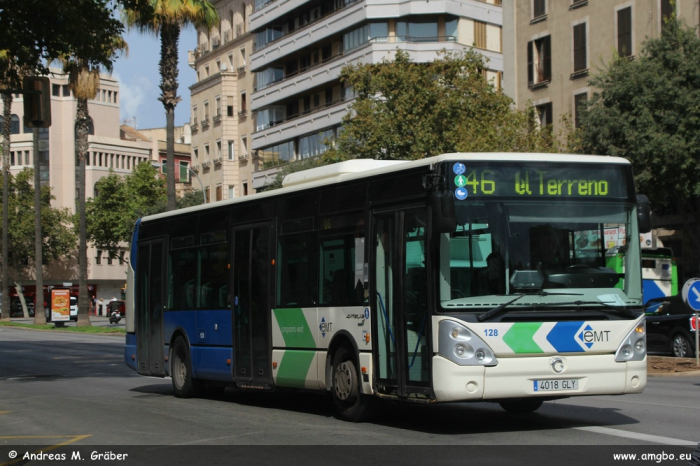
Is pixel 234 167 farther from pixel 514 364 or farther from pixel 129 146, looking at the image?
pixel 514 364

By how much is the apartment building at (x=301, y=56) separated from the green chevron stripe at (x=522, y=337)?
1720 inches

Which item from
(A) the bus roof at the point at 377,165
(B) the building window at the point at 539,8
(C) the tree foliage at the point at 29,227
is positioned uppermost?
(B) the building window at the point at 539,8

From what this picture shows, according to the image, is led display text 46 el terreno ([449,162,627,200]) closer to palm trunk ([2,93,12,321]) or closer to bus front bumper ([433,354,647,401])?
bus front bumper ([433,354,647,401])

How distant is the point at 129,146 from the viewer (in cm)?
10994

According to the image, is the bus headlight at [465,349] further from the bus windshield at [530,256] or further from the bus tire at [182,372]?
the bus tire at [182,372]

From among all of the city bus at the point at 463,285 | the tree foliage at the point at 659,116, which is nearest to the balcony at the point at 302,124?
the tree foliage at the point at 659,116

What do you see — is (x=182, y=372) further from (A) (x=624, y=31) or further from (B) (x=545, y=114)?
(B) (x=545, y=114)

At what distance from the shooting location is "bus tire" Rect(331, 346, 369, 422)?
12227 mm

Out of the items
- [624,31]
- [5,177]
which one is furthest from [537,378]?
[5,177]

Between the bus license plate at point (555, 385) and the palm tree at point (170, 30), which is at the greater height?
the palm tree at point (170, 30)

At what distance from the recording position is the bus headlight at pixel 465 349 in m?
10.7

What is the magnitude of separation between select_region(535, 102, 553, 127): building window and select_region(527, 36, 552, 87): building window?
1058 mm

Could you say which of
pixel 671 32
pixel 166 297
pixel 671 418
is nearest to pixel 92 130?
pixel 671 32

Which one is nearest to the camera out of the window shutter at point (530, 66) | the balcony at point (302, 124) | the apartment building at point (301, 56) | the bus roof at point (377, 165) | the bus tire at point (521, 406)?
the bus roof at point (377, 165)
